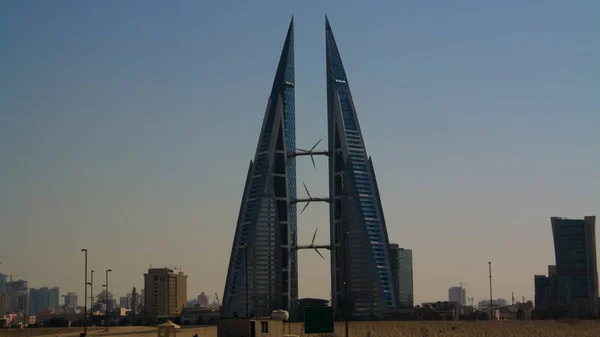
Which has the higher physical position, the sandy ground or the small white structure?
the small white structure

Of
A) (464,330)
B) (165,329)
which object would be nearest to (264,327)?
(165,329)

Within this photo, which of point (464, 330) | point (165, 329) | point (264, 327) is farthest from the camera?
point (464, 330)

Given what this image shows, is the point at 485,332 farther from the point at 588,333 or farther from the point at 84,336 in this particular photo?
the point at 84,336

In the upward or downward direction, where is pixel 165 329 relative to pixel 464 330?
upward

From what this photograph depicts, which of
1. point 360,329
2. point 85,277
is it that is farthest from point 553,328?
point 85,277

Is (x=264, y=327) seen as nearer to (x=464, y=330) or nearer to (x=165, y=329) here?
(x=165, y=329)

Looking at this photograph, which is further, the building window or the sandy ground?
the sandy ground

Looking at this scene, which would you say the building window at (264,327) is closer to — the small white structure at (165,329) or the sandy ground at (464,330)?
the small white structure at (165,329)

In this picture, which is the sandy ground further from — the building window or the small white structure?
the building window

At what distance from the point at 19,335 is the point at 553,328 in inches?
2434

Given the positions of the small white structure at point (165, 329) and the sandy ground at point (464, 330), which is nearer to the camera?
the small white structure at point (165, 329)

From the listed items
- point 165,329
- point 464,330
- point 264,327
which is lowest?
point 464,330

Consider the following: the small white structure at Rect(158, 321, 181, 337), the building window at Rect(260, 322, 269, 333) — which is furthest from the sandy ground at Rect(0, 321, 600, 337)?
the building window at Rect(260, 322, 269, 333)

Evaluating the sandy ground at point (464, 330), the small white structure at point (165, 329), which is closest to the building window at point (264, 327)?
the small white structure at point (165, 329)
